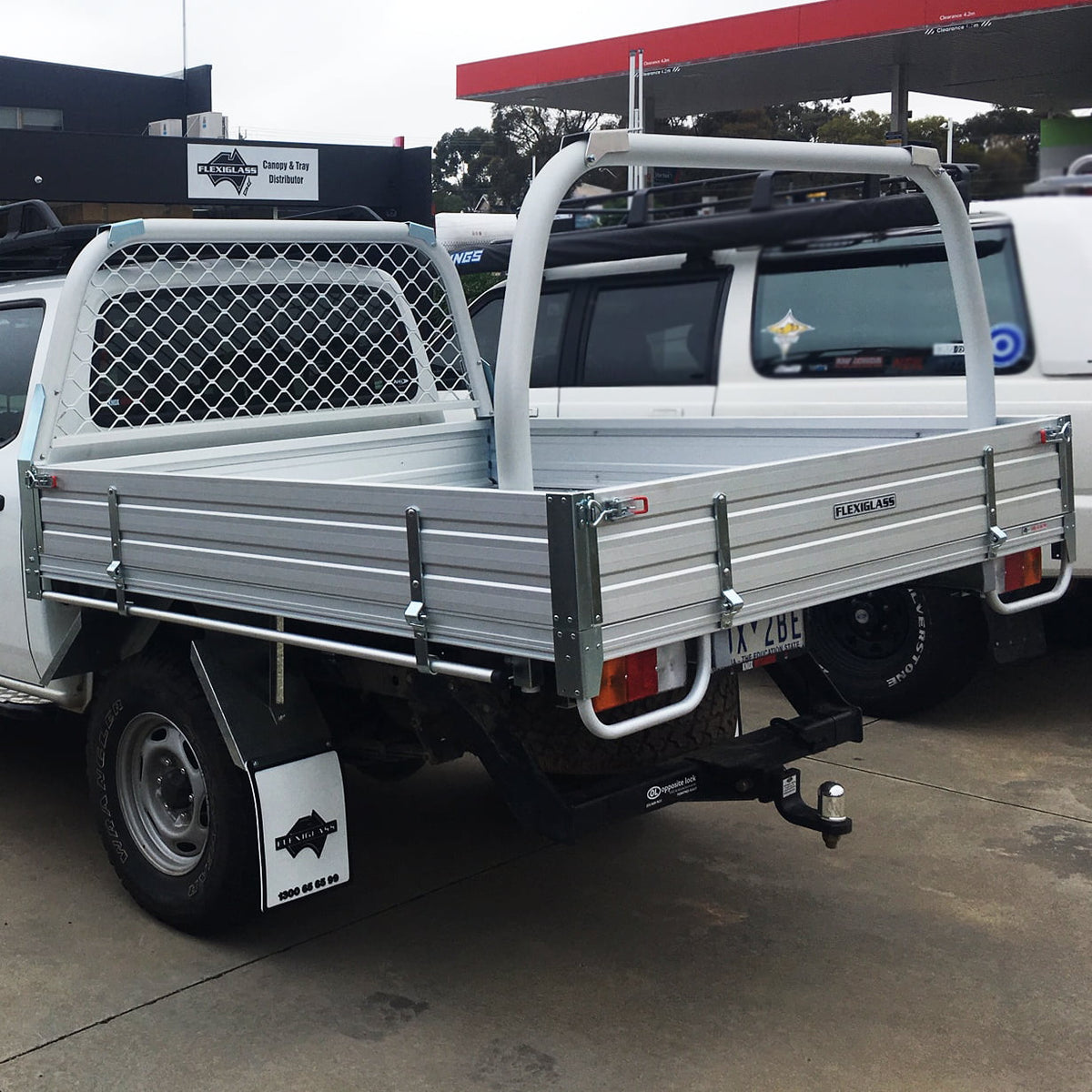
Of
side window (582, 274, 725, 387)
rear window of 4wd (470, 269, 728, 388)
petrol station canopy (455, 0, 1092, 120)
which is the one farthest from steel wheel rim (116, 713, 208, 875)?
petrol station canopy (455, 0, 1092, 120)

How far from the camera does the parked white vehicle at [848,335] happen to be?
18.6 feet

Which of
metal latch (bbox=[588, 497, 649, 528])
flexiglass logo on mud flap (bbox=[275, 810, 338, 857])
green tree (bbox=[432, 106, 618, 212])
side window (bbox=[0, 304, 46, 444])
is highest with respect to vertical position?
green tree (bbox=[432, 106, 618, 212])

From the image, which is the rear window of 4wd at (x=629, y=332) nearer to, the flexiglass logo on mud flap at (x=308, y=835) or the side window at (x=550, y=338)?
the side window at (x=550, y=338)

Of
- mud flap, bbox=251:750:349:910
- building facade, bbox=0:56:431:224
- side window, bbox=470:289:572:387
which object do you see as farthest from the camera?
building facade, bbox=0:56:431:224

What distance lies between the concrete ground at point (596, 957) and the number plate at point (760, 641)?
922 millimetres

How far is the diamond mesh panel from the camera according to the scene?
14.7 feet

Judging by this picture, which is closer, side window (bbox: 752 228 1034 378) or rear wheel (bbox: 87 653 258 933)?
Result: rear wheel (bbox: 87 653 258 933)

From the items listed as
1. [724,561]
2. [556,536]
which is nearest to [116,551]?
[556,536]

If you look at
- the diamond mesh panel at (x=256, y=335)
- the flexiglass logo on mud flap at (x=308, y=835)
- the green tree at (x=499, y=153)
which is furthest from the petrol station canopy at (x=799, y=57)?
the flexiglass logo on mud flap at (x=308, y=835)

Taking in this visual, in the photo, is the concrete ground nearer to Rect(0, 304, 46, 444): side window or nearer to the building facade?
Rect(0, 304, 46, 444): side window

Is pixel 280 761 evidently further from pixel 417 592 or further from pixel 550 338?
pixel 550 338

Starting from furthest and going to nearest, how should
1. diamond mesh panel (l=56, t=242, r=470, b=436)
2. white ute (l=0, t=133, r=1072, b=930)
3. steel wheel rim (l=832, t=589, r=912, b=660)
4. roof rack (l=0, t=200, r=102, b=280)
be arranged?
steel wheel rim (l=832, t=589, r=912, b=660), roof rack (l=0, t=200, r=102, b=280), diamond mesh panel (l=56, t=242, r=470, b=436), white ute (l=0, t=133, r=1072, b=930)

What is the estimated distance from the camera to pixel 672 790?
3.63m

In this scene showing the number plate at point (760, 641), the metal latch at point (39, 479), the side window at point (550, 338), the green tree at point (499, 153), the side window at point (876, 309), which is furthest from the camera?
the green tree at point (499, 153)
